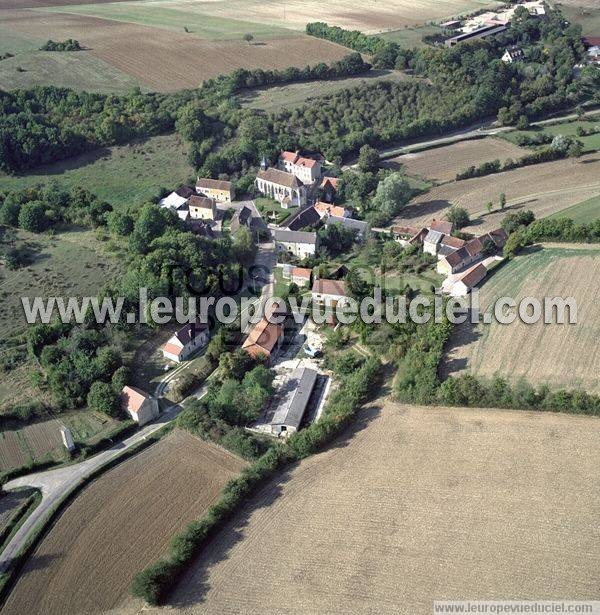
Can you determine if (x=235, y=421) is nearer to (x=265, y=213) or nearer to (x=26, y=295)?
(x=26, y=295)

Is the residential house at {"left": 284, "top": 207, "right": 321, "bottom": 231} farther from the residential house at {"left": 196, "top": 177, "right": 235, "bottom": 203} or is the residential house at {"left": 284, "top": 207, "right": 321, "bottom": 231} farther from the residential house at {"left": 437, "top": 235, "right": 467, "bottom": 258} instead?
the residential house at {"left": 437, "top": 235, "right": 467, "bottom": 258}

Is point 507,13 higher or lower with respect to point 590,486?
higher

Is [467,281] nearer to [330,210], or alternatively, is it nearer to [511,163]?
[330,210]

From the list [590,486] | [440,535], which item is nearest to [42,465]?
[440,535]

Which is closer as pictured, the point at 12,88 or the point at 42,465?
the point at 42,465

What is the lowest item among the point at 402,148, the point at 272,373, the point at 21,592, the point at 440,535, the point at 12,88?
the point at 21,592

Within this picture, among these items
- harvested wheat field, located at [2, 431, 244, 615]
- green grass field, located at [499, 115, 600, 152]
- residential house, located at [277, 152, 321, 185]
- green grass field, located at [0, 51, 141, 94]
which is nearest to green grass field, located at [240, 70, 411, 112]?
residential house, located at [277, 152, 321, 185]
